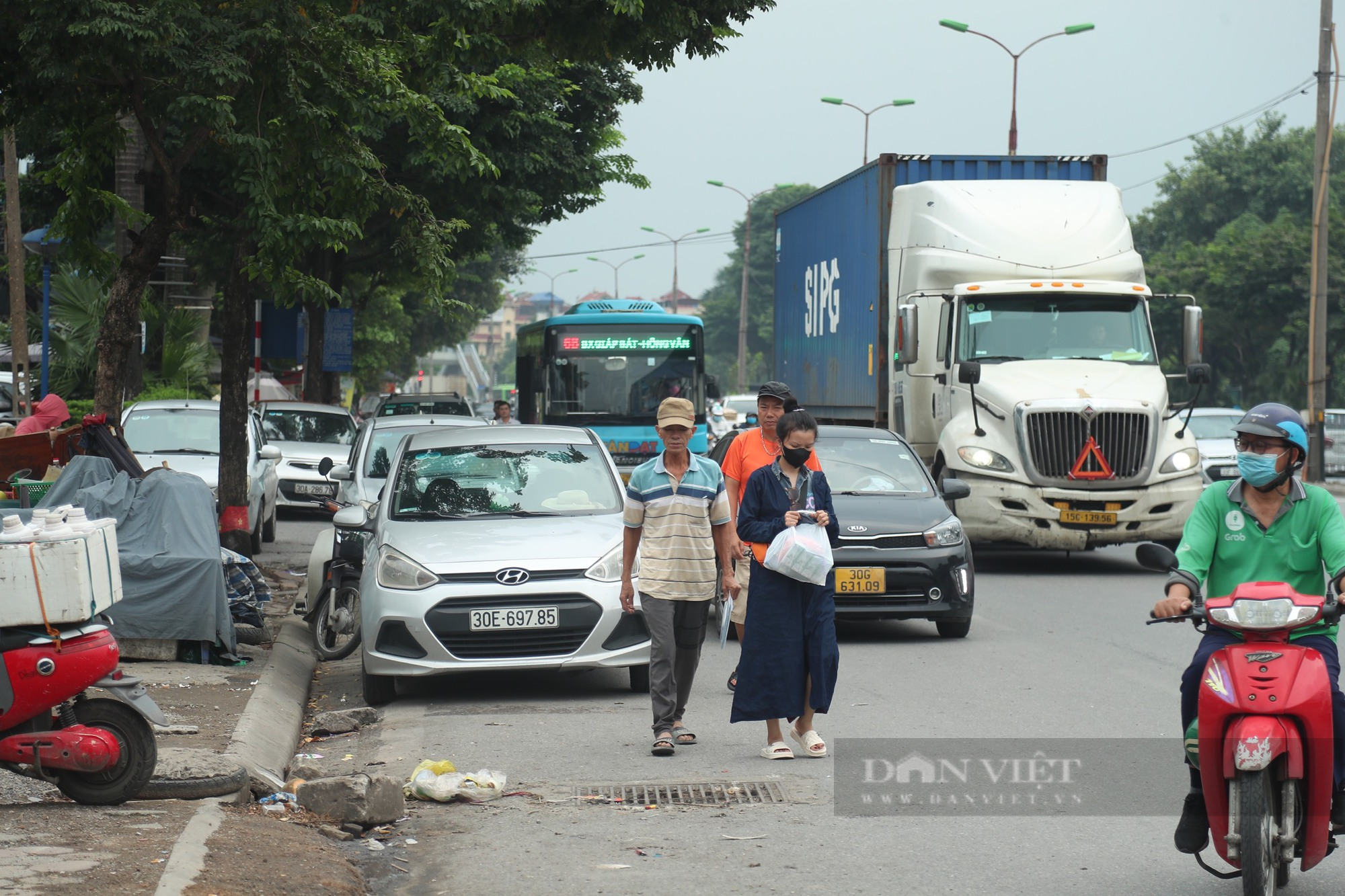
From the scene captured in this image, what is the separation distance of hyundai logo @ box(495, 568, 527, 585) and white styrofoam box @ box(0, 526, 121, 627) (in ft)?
9.04

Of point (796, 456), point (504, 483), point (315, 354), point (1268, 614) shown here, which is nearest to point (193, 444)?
point (504, 483)

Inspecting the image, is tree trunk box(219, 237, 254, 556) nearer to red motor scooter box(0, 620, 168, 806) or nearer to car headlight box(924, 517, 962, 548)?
car headlight box(924, 517, 962, 548)

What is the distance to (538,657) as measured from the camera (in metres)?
8.75

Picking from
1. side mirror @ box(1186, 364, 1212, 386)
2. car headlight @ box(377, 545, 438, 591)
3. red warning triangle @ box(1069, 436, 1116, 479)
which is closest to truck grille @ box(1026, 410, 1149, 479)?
red warning triangle @ box(1069, 436, 1116, 479)

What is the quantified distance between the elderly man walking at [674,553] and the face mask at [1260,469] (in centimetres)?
310

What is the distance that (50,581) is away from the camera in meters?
6.04

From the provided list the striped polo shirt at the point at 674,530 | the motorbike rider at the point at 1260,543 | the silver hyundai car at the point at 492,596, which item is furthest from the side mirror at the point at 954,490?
the motorbike rider at the point at 1260,543

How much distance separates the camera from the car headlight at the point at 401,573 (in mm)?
8711

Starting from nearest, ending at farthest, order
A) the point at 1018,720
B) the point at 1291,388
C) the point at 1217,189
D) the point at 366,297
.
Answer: the point at 1018,720
the point at 366,297
the point at 1291,388
the point at 1217,189

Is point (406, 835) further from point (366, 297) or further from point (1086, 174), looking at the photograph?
point (366, 297)

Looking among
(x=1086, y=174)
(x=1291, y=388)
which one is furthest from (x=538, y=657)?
(x=1291, y=388)

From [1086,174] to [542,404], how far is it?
958 centimetres

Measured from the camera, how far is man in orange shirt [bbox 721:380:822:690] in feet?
29.5

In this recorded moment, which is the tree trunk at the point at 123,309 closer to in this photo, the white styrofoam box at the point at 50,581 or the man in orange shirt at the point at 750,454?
the man in orange shirt at the point at 750,454
